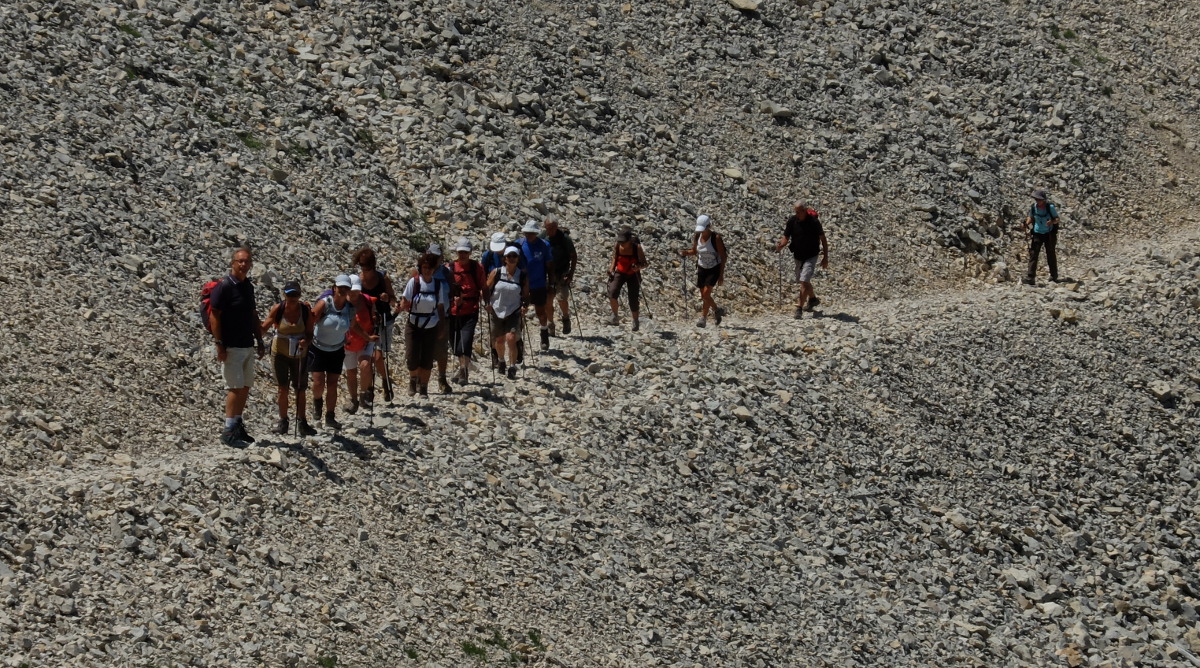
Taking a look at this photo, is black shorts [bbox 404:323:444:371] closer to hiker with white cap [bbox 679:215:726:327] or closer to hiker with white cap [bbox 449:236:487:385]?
hiker with white cap [bbox 449:236:487:385]

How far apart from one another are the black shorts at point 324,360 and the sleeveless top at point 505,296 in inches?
109

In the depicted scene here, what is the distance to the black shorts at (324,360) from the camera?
1551 cm

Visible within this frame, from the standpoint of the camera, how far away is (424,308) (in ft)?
55.4

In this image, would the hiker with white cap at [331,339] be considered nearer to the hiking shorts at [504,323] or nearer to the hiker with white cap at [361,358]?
the hiker with white cap at [361,358]

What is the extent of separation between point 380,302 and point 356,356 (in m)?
0.64

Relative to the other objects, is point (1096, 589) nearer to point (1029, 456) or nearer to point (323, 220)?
point (1029, 456)

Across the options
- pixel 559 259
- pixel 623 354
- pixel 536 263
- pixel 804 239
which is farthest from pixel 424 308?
pixel 804 239

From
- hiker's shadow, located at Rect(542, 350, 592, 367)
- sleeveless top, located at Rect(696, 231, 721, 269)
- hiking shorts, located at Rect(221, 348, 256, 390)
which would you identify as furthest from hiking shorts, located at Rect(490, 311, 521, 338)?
hiking shorts, located at Rect(221, 348, 256, 390)

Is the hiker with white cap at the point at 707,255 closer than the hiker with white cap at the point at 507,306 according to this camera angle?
No

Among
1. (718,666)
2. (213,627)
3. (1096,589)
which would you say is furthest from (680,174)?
(213,627)

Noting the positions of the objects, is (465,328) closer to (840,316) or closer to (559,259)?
(559,259)

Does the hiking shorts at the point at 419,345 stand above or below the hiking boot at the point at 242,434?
above

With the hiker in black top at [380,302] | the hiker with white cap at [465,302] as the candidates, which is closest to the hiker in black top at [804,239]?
the hiker with white cap at [465,302]

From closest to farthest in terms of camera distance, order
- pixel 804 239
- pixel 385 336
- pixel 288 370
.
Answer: pixel 288 370, pixel 385 336, pixel 804 239
